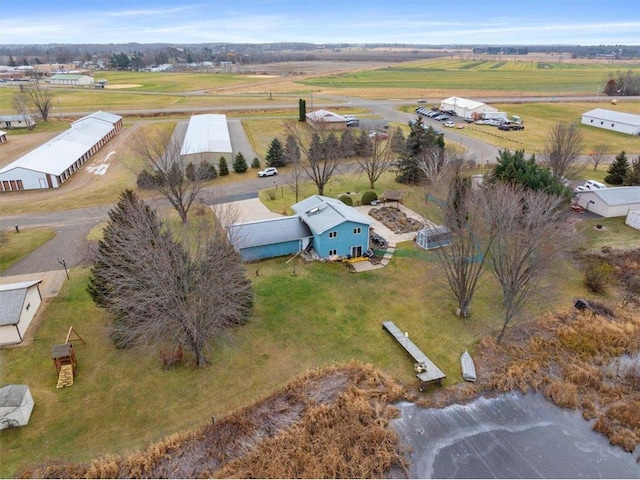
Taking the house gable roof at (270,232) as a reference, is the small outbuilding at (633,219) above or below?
below

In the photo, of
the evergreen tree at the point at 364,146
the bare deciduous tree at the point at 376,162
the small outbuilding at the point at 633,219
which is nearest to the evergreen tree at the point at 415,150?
the bare deciduous tree at the point at 376,162

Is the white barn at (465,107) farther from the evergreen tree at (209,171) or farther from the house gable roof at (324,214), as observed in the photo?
the house gable roof at (324,214)

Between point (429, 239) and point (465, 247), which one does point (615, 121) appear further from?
point (465, 247)

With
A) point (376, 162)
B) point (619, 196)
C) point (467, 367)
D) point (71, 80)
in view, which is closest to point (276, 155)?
point (376, 162)

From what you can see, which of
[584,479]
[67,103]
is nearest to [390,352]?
[584,479]

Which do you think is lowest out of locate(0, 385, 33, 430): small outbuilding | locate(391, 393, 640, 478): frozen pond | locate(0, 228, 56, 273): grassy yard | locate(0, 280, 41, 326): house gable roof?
locate(391, 393, 640, 478): frozen pond

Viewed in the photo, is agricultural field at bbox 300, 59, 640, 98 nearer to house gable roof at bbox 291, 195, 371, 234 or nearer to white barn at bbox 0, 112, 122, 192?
white barn at bbox 0, 112, 122, 192

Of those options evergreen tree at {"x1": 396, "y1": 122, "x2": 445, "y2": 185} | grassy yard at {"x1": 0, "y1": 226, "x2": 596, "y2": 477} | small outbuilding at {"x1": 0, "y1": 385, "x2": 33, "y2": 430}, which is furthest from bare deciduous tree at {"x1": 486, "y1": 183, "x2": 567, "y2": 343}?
small outbuilding at {"x1": 0, "y1": 385, "x2": 33, "y2": 430}
